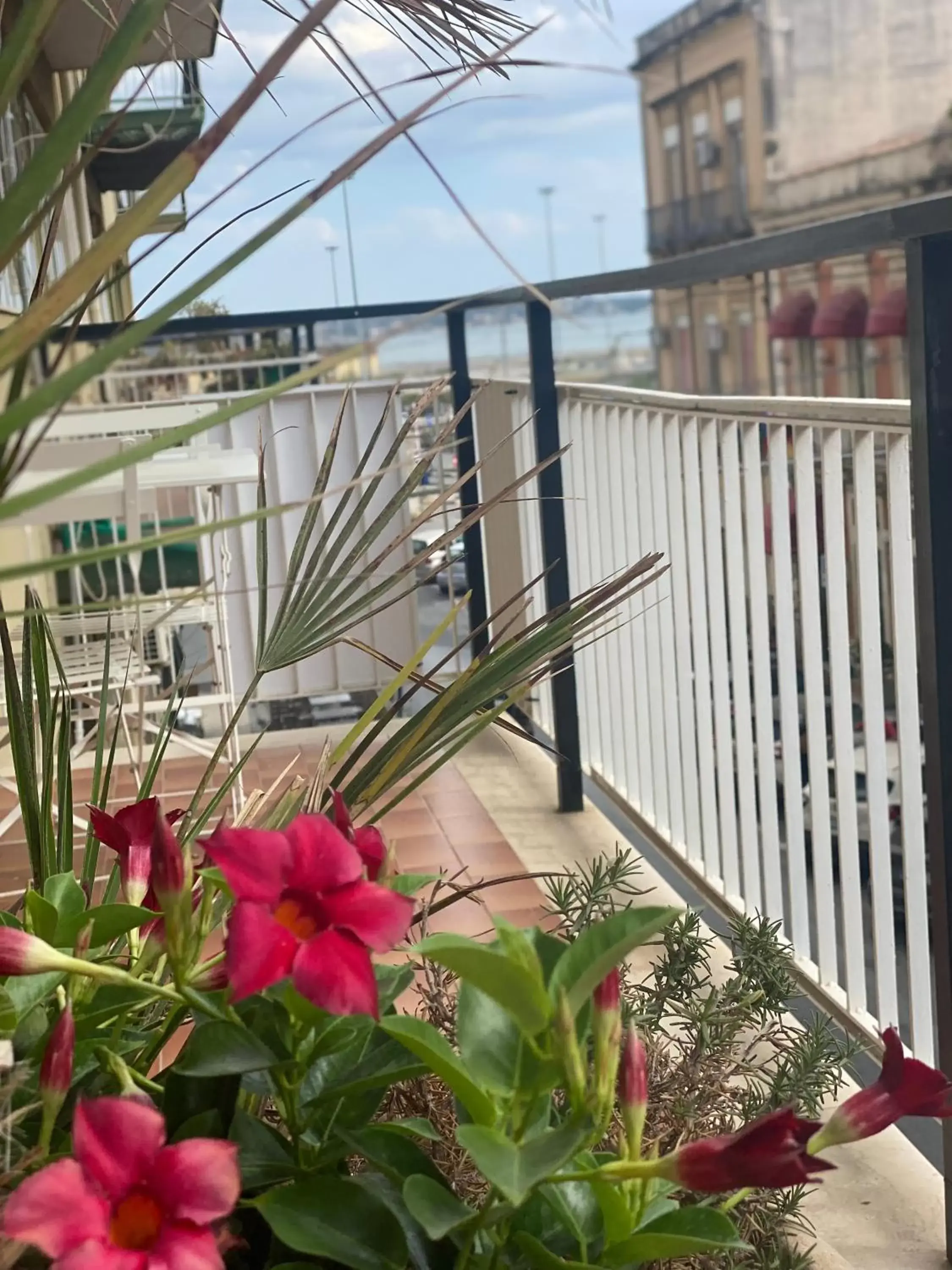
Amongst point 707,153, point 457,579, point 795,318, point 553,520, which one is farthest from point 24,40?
point 707,153

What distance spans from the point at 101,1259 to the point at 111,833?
0.23m

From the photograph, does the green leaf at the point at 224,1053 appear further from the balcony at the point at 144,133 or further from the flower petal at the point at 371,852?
the balcony at the point at 144,133

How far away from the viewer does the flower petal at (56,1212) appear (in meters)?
0.35

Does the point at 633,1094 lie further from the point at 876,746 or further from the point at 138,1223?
the point at 876,746

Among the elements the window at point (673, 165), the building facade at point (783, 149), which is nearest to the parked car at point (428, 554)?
the building facade at point (783, 149)

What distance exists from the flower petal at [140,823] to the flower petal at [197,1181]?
20cm

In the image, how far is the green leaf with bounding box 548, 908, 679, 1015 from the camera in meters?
0.41

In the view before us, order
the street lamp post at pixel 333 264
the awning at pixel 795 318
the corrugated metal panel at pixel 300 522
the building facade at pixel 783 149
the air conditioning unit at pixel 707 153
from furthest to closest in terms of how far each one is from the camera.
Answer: the air conditioning unit at pixel 707 153 < the building facade at pixel 783 149 < the awning at pixel 795 318 < the corrugated metal panel at pixel 300 522 < the street lamp post at pixel 333 264

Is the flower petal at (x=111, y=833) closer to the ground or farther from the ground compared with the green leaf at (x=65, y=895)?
farther from the ground

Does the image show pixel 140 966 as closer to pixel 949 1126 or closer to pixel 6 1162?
pixel 6 1162

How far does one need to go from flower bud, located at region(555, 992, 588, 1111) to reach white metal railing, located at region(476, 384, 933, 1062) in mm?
1047

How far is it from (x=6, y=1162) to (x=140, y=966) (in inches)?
4.0

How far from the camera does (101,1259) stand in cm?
36

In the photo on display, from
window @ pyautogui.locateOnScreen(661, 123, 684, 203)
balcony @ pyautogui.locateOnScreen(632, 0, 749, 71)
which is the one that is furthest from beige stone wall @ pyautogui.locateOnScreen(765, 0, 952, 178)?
balcony @ pyautogui.locateOnScreen(632, 0, 749, 71)
